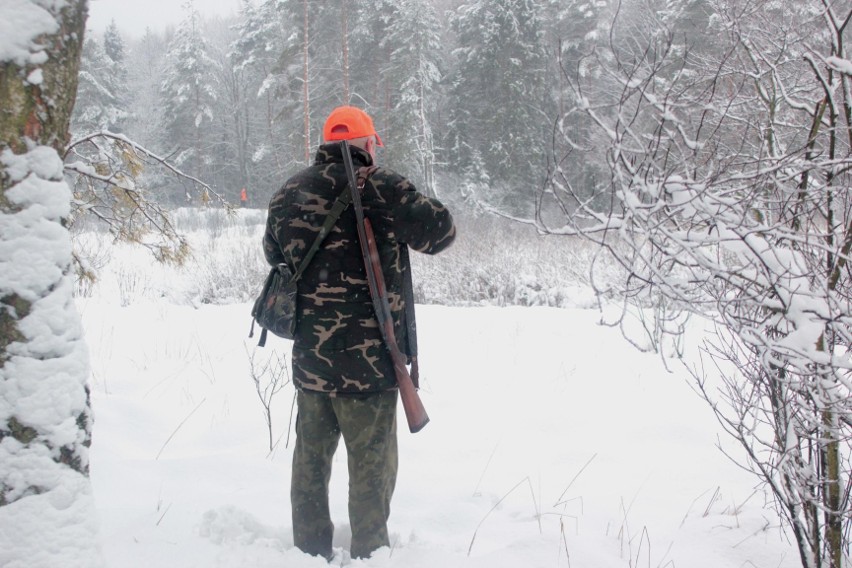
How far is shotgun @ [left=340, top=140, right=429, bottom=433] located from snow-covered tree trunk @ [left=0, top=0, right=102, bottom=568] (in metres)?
0.87

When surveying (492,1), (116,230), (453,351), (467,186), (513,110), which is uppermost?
(492,1)

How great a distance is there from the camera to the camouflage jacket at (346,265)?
2.08 m

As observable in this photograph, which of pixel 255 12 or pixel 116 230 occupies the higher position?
pixel 255 12

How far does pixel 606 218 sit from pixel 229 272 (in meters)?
9.91

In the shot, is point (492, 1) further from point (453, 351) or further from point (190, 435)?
point (190, 435)

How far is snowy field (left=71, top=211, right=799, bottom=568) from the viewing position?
237 centimetres

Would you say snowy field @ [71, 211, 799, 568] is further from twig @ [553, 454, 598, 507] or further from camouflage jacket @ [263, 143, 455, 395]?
camouflage jacket @ [263, 143, 455, 395]

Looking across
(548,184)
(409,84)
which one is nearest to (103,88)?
(409,84)

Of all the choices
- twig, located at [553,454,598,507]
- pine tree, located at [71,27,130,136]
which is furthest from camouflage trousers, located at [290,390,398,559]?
pine tree, located at [71,27,130,136]

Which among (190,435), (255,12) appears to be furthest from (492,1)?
(190,435)

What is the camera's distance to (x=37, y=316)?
1.48 metres

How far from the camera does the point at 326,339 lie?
6.88ft

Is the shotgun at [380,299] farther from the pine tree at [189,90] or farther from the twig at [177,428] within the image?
the pine tree at [189,90]

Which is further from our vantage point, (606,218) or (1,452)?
(606,218)
